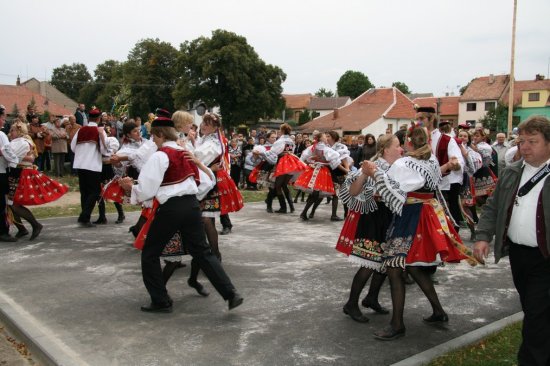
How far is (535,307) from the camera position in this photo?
359 centimetres

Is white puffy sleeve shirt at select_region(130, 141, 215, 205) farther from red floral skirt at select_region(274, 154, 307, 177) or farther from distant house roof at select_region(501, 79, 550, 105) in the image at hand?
distant house roof at select_region(501, 79, 550, 105)

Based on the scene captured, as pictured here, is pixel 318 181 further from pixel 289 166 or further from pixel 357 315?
pixel 357 315

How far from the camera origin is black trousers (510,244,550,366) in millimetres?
3551

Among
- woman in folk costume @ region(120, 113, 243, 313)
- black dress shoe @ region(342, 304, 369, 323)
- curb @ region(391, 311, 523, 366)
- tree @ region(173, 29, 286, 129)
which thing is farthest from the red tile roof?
curb @ region(391, 311, 523, 366)

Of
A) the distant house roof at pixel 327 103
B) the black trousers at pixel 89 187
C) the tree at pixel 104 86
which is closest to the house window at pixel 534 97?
the distant house roof at pixel 327 103

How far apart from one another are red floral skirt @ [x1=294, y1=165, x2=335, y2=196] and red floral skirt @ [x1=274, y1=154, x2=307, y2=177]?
506mm

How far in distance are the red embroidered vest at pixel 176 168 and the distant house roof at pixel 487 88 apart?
68.1m

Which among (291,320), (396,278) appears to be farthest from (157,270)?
(396,278)

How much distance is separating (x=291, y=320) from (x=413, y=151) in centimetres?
198

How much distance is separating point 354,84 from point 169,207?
98405 mm

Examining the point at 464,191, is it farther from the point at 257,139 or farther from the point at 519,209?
the point at 257,139

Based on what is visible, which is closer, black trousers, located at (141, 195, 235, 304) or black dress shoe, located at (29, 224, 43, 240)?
black trousers, located at (141, 195, 235, 304)

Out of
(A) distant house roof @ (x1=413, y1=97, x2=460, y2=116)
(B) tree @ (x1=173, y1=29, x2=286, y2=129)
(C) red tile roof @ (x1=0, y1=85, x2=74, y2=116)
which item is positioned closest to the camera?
(B) tree @ (x1=173, y1=29, x2=286, y2=129)

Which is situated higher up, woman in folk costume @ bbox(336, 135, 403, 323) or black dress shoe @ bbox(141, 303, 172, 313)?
woman in folk costume @ bbox(336, 135, 403, 323)
